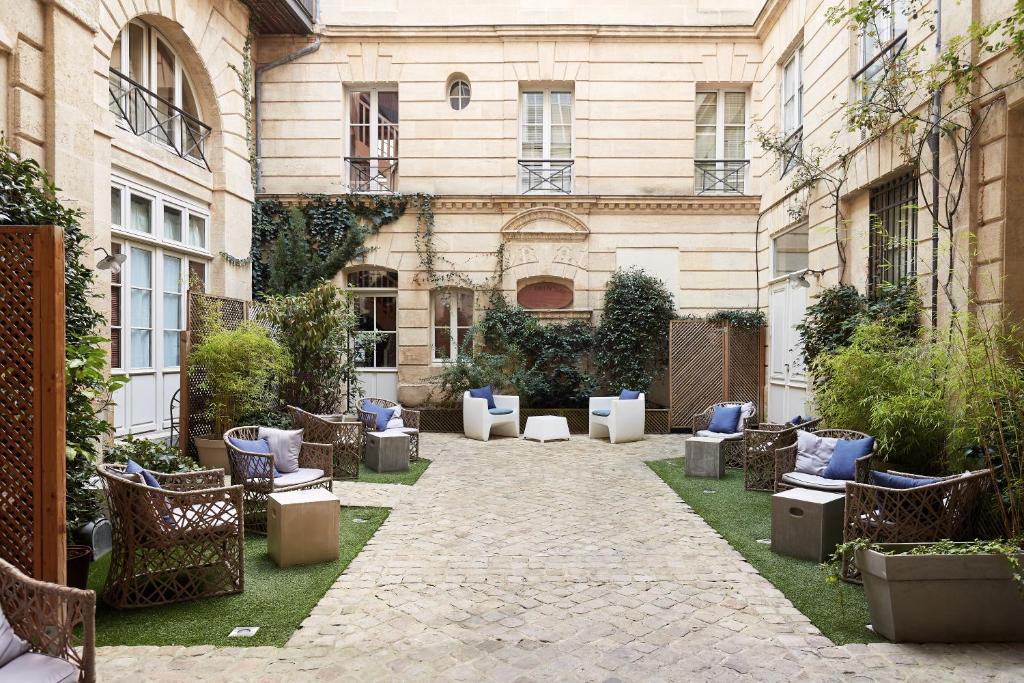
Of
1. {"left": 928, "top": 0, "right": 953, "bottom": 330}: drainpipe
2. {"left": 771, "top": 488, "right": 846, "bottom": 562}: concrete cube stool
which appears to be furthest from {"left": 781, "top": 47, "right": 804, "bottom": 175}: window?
{"left": 771, "top": 488, "right": 846, "bottom": 562}: concrete cube stool

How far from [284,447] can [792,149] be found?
8.60 meters

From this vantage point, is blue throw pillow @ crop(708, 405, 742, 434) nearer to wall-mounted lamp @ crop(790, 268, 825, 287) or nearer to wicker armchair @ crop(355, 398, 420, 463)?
wall-mounted lamp @ crop(790, 268, 825, 287)

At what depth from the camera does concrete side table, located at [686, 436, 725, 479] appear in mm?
7535

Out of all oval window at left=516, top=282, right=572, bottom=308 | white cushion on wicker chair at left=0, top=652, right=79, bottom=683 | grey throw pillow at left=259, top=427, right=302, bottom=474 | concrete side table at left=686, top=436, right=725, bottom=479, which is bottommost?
concrete side table at left=686, top=436, right=725, bottom=479

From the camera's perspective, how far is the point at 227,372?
Answer: 25.5 ft

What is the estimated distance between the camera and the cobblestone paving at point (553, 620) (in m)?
3.13

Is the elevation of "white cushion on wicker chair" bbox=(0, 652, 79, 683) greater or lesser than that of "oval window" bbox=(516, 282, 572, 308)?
lesser

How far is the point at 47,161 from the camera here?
611cm

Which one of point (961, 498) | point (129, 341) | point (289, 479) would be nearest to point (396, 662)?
point (289, 479)

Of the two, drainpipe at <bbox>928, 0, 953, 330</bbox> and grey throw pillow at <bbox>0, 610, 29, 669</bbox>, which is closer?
grey throw pillow at <bbox>0, 610, 29, 669</bbox>

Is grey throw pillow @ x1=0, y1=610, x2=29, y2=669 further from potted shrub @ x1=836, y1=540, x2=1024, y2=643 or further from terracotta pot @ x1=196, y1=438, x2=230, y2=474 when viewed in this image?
terracotta pot @ x1=196, y1=438, x2=230, y2=474

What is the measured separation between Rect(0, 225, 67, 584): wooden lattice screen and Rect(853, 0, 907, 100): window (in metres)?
7.10

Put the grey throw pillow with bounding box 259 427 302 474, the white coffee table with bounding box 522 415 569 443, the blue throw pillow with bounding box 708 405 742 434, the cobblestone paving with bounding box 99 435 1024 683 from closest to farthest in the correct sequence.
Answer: the cobblestone paving with bounding box 99 435 1024 683 → the grey throw pillow with bounding box 259 427 302 474 → the blue throw pillow with bounding box 708 405 742 434 → the white coffee table with bounding box 522 415 569 443

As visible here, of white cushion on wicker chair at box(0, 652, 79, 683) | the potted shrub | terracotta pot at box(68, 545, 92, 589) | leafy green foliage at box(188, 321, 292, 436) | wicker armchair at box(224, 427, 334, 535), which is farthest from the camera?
leafy green foliage at box(188, 321, 292, 436)
